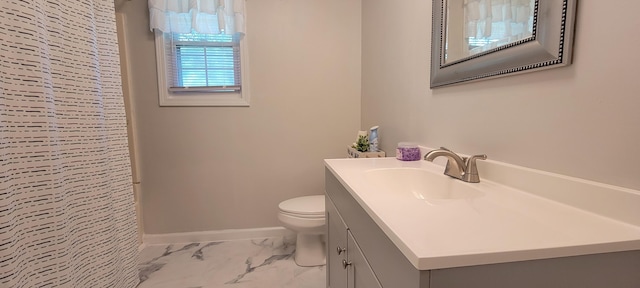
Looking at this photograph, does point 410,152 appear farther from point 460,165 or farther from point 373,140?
point 373,140

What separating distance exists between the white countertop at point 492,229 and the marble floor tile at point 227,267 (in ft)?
3.98

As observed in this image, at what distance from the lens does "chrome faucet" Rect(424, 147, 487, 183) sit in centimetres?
93

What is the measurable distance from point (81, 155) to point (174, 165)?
90cm

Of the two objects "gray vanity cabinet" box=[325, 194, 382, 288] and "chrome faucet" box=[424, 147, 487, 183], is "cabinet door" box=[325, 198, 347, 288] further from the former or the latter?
"chrome faucet" box=[424, 147, 487, 183]

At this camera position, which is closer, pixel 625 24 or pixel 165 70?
pixel 625 24

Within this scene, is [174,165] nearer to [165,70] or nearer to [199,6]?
[165,70]

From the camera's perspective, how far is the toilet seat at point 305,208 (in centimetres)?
175

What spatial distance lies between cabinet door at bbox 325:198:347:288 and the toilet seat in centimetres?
37

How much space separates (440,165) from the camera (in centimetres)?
119

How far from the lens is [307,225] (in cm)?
174

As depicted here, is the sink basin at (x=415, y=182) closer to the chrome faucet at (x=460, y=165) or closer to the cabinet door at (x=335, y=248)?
the chrome faucet at (x=460, y=165)

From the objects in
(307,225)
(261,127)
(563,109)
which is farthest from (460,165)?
(261,127)

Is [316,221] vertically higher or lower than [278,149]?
lower

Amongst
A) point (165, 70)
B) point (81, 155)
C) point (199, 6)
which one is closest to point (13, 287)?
point (81, 155)
